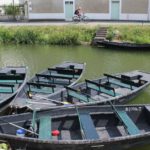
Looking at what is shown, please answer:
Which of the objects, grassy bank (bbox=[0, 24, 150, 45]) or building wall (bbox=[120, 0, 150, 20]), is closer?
grassy bank (bbox=[0, 24, 150, 45])

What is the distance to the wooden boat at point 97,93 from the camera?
14.2 metres

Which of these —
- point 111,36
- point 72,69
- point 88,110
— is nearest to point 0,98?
point 88,110

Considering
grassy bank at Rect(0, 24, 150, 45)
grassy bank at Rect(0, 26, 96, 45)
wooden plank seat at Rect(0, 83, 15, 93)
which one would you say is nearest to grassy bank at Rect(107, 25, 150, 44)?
grassy bank at Rect(0, 24, 150, 45)

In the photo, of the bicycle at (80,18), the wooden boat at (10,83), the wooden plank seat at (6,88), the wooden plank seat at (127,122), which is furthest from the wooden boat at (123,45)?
the wooden plank seat at (127,122)

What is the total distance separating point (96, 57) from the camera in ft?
87.0

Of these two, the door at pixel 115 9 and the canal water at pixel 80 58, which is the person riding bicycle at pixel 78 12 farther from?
the canal water at pixel 80 58

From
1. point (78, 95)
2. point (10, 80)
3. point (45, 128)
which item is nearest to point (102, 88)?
point (78, 95)

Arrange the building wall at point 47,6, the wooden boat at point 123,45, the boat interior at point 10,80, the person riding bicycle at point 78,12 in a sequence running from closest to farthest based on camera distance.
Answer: the boat interior at point 10,80, the wooden boat at point 123,45, the person riding bicycle at point 78,12, the building wall at point 47,6

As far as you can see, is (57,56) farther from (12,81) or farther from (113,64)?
(12,81)

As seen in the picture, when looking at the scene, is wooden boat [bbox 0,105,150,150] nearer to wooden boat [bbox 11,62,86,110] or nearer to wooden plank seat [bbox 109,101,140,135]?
wooden plank seat [bbox 109,101,140,135]

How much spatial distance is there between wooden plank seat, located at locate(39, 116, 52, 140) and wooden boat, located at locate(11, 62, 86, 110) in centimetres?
167

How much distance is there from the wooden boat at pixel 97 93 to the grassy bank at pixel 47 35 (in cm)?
1341

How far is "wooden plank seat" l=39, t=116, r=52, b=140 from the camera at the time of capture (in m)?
11.5

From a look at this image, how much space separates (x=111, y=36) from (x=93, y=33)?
1.63 m
